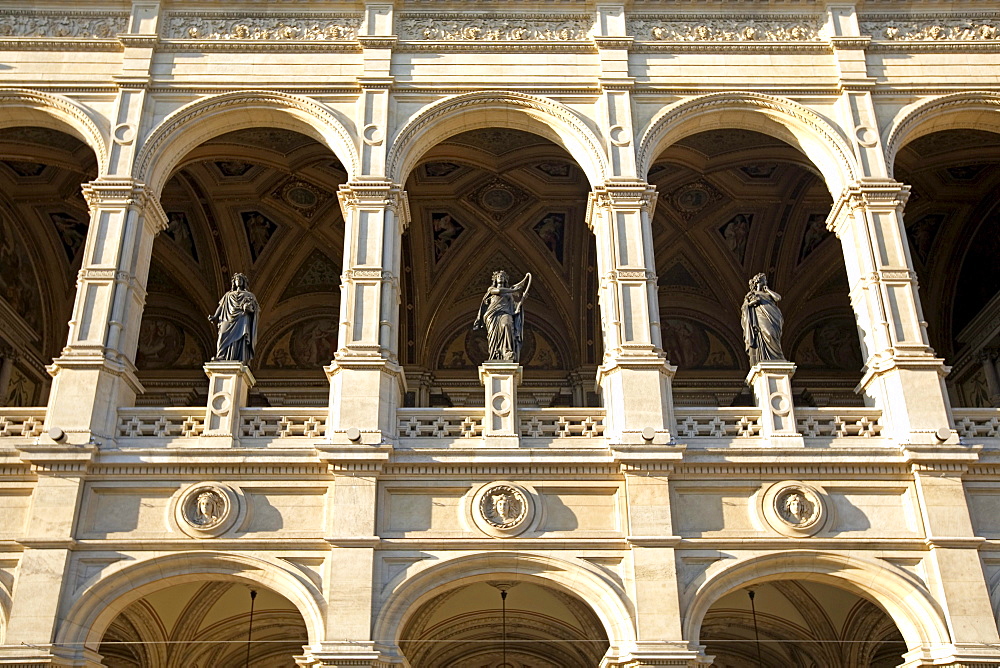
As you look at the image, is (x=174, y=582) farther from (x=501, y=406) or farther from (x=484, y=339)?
(x=484, y=339)

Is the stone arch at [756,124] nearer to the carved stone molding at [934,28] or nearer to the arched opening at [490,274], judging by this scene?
the carved stone molding at [934,28]

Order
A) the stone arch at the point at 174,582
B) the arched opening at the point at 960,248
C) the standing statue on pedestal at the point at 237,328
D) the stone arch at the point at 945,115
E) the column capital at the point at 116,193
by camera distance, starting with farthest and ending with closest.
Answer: the arched opening at the point at 960,248, the stone arch at the point at 945,115, the column capital at the point at 116,193, the standing statue on pedestal at the point at 237,328, the stone arch at the point at 174,582

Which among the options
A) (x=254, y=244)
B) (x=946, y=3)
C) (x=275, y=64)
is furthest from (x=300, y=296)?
(x=946, y=3)

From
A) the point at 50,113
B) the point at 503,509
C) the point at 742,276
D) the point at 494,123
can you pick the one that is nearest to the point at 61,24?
the point at 50,113

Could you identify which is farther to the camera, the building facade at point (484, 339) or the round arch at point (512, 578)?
the building facade at point (484, 339)

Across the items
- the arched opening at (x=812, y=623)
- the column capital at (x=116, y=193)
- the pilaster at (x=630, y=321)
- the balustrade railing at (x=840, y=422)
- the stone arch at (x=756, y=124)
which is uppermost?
the stone arch at (x=756, y=124)

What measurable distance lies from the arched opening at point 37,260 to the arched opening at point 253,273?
1516 millimetres

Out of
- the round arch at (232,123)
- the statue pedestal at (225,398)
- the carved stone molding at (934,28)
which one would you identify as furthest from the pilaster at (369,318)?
the carved stone molding at (934,28)

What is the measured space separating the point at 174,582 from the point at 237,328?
3.33m

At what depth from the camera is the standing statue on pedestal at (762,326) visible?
13406mm

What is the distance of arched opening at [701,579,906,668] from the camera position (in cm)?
1473

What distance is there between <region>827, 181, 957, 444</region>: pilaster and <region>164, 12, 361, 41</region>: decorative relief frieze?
7.73 m

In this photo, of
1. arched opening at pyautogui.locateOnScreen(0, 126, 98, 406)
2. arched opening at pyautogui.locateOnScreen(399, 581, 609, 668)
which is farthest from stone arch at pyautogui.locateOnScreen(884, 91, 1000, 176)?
arched opening at pyautogui.locateOnScreen(0, 126, 98, 406)

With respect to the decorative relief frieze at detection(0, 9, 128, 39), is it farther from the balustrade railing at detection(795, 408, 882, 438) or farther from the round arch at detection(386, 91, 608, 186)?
the balustrade railing at detection(795, 408, 882, 438)
